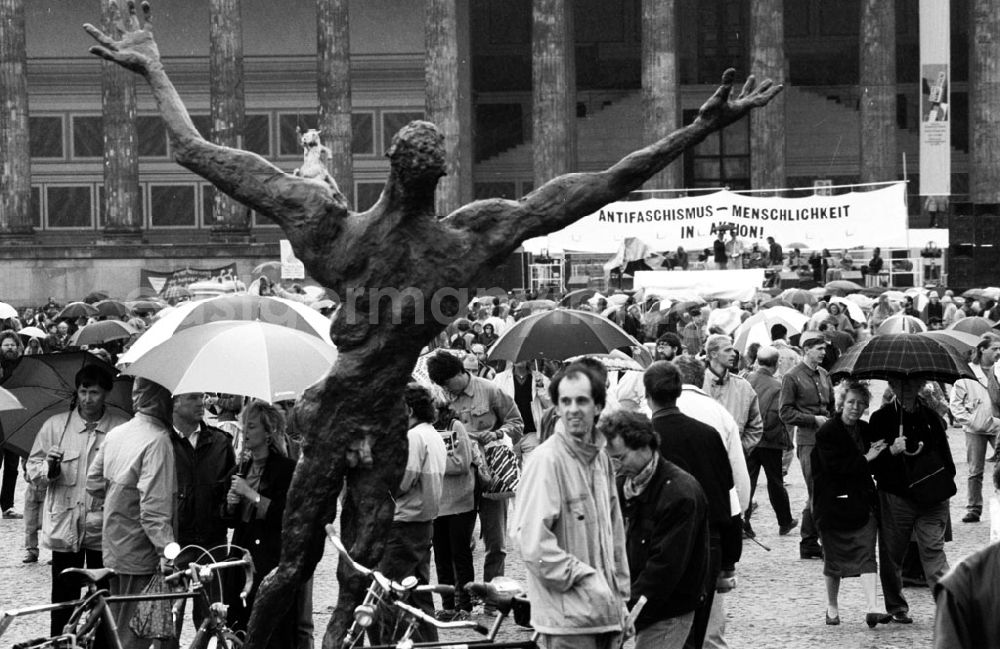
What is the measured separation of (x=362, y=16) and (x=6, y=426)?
4407 centimetres

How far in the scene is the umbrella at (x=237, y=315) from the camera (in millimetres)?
9797

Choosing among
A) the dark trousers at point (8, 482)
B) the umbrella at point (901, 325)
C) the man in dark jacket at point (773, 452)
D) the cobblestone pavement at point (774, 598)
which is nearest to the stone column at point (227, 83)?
the umbrella at point (901, 325)

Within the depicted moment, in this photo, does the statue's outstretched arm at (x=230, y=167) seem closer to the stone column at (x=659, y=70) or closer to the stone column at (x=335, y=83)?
the stone column at (x=659, y=70)

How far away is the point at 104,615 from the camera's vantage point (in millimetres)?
6848

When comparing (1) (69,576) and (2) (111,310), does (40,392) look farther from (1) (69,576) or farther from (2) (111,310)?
(2) (111,310)

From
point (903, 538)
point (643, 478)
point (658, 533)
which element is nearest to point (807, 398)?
point (903, 538)

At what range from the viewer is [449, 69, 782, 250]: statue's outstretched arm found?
703cm

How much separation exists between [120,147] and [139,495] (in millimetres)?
37139

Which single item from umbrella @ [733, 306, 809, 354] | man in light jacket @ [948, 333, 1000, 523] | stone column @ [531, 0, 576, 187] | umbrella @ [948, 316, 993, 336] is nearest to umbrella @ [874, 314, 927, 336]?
umbrella @ [948, 316, 993, 336]

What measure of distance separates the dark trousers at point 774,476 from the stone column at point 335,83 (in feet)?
96.7

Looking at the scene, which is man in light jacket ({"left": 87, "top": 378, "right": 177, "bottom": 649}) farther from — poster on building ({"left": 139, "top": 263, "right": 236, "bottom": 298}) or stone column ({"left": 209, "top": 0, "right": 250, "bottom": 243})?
stone column ({"left": 209, "top": 0, "right": 250, "bottom": 243})

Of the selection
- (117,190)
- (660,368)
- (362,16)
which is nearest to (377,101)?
(362,16)

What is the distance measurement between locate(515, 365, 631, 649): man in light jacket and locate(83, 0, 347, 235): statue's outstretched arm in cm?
121

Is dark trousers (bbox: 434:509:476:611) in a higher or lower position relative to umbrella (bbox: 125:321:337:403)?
lower
